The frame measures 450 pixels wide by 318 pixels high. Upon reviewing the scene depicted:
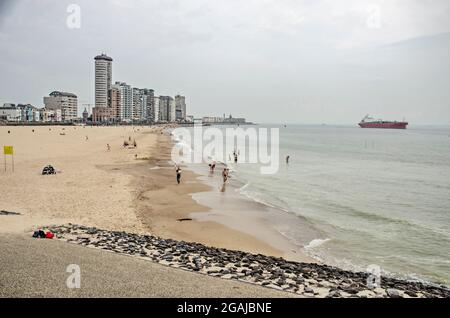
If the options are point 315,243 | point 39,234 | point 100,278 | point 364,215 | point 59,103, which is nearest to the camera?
point 100,278

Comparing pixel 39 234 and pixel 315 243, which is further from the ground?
pixel 39 234

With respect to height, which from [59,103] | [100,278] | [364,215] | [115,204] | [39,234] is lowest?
[364,215]

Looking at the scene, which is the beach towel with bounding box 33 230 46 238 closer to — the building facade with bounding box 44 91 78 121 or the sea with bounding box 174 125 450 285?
the sea with bounding box 174 125 450 285

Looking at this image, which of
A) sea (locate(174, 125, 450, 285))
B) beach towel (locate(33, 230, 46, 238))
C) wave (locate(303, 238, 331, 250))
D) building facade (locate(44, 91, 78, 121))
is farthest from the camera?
building facade (locate(44, 91, 78, 121))

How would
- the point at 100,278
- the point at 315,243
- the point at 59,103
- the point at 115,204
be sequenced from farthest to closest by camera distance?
the point at 59,103 → the point at 115,204 → the point at 315,243 → the point at 100,278

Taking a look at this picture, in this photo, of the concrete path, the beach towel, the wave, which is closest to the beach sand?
the beach towel

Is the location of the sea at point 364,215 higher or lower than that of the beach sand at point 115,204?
lower

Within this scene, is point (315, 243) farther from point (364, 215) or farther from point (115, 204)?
point (115, 204)

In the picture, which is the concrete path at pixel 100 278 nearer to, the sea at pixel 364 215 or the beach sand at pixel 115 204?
the beach sand at pixel 115 204

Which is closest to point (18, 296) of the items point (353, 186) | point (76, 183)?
point (76, 183)

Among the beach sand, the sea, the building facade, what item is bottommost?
the sea

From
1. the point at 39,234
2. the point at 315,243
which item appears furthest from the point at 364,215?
the point at 39,234

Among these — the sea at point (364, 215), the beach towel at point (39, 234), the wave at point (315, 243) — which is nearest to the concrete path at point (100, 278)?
the beach towel at point (39, 234)

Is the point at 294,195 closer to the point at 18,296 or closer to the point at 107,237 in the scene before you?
the point at 107,237
